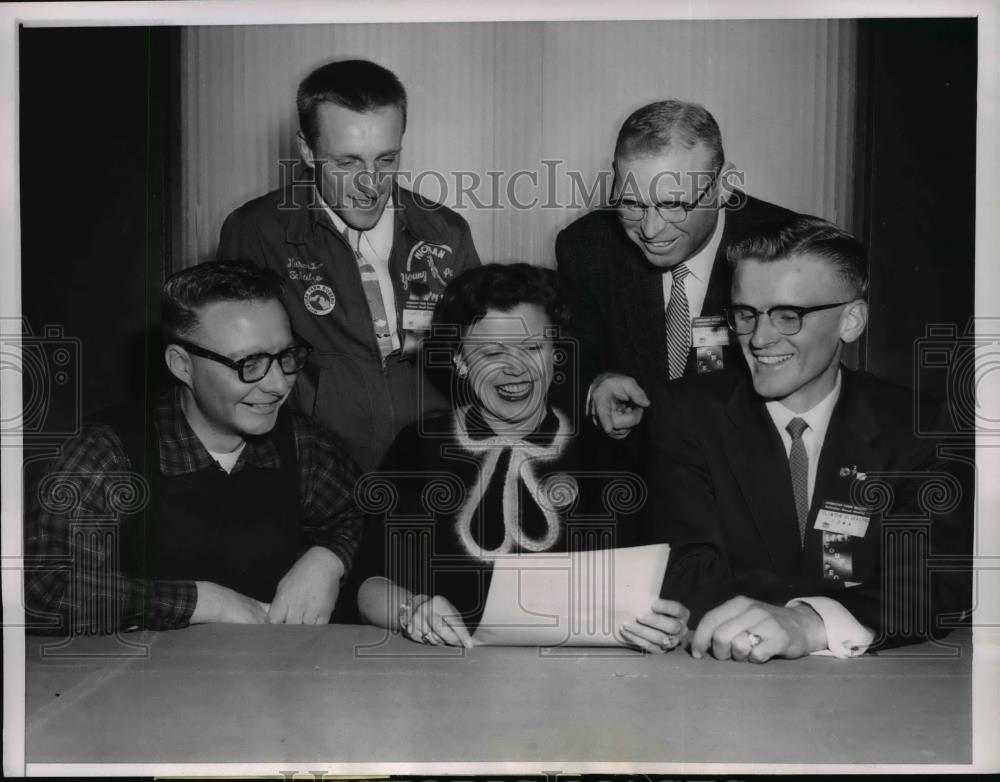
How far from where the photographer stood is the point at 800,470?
272cm

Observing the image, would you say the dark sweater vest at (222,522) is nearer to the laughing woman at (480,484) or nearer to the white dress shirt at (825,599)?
the laughing woman at (480,484)

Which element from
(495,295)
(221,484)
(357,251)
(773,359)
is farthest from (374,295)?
(773,359)

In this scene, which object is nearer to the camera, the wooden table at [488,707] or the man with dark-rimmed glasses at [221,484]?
the wooden table at [488,707]

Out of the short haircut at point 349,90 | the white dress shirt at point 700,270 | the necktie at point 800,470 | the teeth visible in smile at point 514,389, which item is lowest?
the necktie at point 800,470

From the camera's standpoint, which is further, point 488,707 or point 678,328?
point 678,328

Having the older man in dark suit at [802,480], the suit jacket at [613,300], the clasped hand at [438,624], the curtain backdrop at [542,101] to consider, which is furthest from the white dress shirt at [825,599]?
the clasped hand at [438,624]

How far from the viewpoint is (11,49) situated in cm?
279

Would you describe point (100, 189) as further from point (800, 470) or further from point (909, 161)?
point (909, 161)

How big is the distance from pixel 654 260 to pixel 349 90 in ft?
2.98

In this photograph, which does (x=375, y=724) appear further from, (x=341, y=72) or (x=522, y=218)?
(x=341, y=72)

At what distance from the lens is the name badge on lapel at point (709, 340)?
2.72 m

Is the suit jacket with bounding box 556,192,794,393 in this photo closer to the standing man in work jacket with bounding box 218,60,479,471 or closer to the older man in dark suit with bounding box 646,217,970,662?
the older man in dark suit with bounding box 646,217,970,662

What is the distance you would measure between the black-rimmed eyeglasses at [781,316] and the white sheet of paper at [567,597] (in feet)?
2.09

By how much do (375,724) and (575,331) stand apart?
112cm
